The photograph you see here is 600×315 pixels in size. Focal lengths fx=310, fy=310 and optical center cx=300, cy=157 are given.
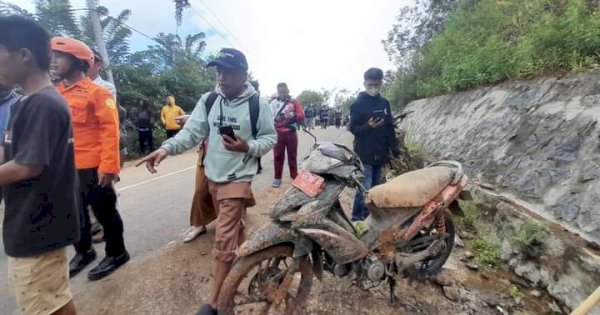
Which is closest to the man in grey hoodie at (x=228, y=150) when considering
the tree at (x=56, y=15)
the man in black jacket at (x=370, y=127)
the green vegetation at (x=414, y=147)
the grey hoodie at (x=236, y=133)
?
the grey hoodie at (x=236, y=133)

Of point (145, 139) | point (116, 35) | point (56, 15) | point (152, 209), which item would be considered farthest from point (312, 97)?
point (152, 209)

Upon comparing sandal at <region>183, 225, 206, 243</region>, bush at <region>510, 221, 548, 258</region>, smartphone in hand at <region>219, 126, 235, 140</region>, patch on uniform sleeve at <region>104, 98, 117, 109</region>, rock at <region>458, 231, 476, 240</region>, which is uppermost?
patch on uniform sleeve at <region>104, 98, 117, 109</region>

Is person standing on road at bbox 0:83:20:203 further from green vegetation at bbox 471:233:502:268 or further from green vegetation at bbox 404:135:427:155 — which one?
green vegetation at bbox 404:135:427:155

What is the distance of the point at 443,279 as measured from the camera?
8.74 feet

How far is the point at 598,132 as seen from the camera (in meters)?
2.63

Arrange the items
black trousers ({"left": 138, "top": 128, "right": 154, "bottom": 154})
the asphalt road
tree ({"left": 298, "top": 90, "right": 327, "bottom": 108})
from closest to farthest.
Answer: the asphalt road
black trousers ({"left": 138, "top": 128, "right": 154, "bottom": 154})
tree ({"left": 298, "top": 90, "right": 327, "bottom": 108})

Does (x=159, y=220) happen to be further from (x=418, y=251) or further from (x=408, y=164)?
(x=408, y=164)

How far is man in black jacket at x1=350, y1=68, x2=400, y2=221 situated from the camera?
11.4ft

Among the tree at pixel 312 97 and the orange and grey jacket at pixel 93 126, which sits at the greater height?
the orange and grey jacket at pixel 93 126

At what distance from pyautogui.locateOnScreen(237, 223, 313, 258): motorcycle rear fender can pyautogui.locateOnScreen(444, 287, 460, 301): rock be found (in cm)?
133

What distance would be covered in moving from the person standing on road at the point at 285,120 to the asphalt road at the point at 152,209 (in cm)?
70

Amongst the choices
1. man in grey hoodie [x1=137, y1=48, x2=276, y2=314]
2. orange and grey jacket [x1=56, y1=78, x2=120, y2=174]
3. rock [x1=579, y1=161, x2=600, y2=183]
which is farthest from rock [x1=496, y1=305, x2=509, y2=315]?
orange and grey jacket [x1=56, y1=78, x2=120, y2=174]

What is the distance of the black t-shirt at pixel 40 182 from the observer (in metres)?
1.39

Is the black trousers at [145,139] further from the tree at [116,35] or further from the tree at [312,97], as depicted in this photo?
the tree at [312,97]
